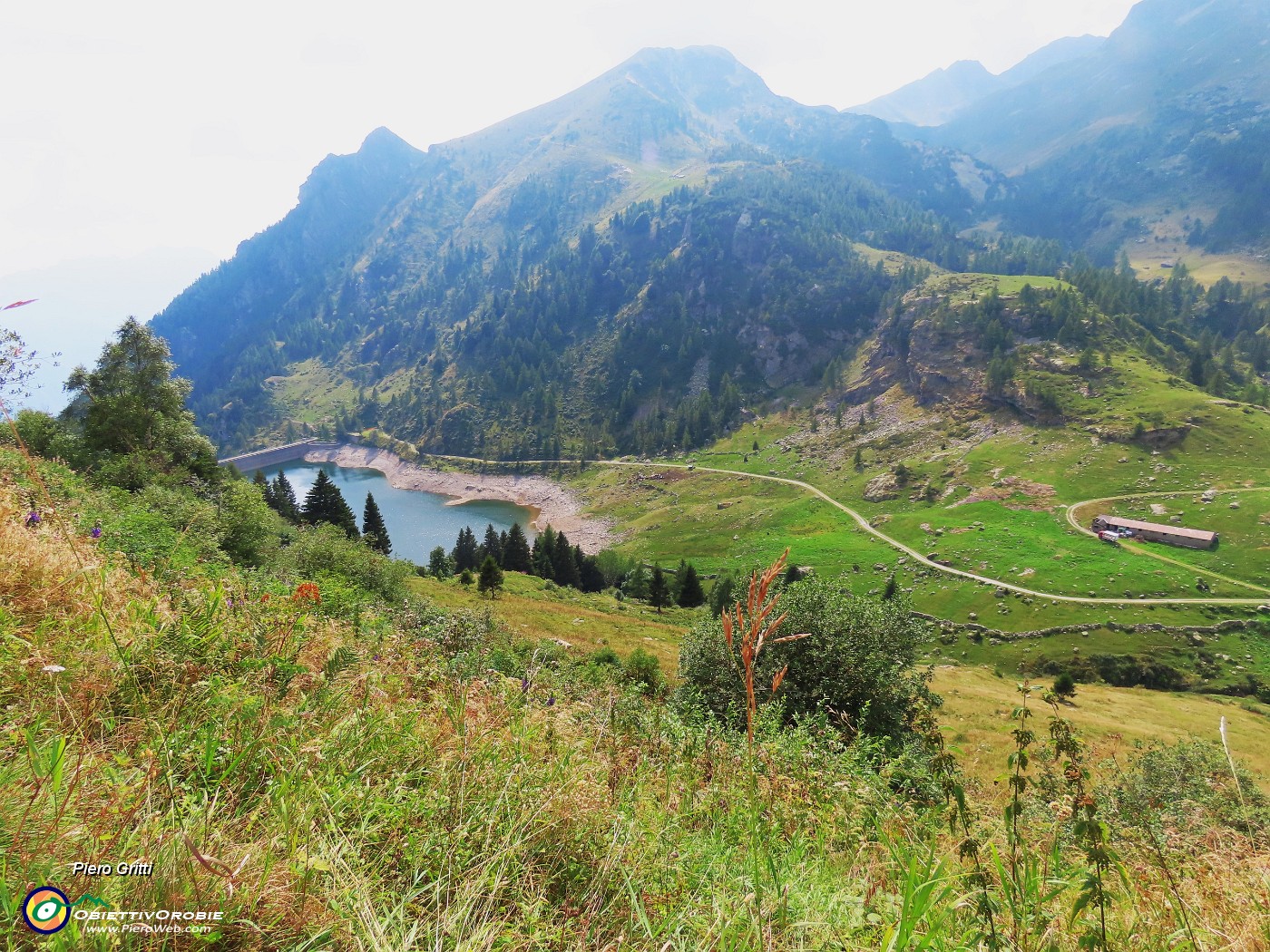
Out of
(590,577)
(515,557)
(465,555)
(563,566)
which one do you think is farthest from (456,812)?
(465,555)

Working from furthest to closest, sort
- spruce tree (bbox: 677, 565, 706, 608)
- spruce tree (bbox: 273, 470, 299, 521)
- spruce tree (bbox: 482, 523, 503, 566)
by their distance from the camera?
spruce tree (bbox: 482, 523, 503, 566) < spruce tree (bbox: 677, 565, 706, 608) < spruce tree (bbox: 273, 470, 299, 521)

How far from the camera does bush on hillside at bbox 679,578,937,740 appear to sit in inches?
730

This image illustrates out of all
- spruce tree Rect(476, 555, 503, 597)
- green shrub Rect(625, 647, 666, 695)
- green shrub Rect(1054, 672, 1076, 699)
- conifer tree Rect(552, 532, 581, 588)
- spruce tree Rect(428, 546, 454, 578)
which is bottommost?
conifer tree Rect(552, 532, 581, 588)

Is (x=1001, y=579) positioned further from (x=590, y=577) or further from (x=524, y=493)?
(x=524, y=493)

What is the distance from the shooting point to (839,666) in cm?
1928

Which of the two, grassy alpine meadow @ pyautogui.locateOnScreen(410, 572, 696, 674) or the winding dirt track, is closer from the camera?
grassy alpine meadow @ pyautogui.locateOnScreen(410, 572, 696, 674)

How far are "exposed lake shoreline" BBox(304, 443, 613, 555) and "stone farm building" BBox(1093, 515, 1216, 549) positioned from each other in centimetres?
9338

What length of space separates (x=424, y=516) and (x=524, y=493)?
99.0 feet

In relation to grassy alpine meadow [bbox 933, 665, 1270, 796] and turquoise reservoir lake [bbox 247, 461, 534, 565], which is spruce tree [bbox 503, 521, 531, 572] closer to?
turquoise reservoir lake [bbox 247, 461, 534, 565]

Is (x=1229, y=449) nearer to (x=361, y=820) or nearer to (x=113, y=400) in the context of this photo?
(x=361, y=820)

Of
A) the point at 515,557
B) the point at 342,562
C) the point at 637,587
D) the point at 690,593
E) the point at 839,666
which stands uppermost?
the point at 342,562

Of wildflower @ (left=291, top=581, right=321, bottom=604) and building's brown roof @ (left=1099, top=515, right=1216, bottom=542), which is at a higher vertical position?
wildflower @ (left=291, top=581, right=321, bottom=604)

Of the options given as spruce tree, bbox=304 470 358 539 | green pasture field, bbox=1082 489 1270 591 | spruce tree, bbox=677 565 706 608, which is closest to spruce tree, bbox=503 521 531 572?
spruce tree, bbox=304 470 358 539

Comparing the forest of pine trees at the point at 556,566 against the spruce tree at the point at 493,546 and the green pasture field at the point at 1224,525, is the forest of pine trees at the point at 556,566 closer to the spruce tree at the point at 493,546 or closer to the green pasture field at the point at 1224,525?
the spruce tree at the point at 493,546
